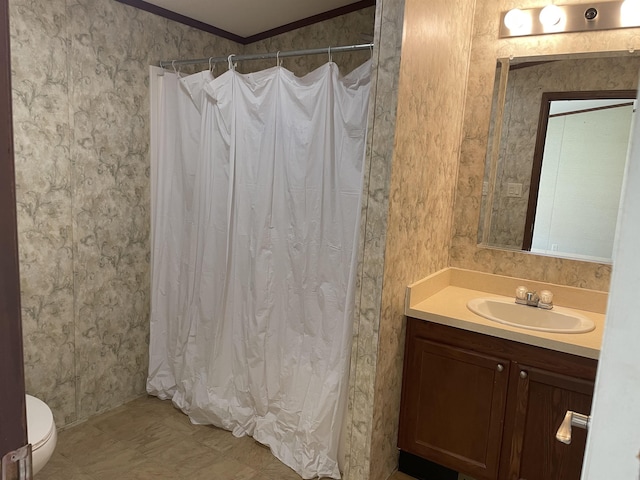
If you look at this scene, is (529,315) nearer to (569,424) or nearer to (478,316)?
(478,316)

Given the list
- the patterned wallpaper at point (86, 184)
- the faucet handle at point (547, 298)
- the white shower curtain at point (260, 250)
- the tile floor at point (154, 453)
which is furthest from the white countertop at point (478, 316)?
the patterned wallpaper at point (86, 184)

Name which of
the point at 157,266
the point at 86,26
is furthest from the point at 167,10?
the point at 157,266

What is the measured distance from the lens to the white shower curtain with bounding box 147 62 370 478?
2.18 metres

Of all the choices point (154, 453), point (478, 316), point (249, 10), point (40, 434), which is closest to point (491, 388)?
point (478, 316)

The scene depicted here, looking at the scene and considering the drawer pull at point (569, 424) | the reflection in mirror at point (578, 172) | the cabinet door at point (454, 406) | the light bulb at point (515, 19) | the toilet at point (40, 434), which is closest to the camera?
the drawer pull at point (569, 424)

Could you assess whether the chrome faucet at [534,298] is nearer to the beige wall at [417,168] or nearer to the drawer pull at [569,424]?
the beige wall at [417,168]

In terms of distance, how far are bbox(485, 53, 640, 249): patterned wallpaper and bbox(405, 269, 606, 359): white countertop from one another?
10.0 inches

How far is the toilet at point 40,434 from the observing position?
5.50ft

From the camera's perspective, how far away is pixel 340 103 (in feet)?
6.95

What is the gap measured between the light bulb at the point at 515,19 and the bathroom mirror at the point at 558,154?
0.53 ft

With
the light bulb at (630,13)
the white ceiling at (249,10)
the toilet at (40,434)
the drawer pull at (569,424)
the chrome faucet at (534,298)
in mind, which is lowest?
the toilet at (40,434)

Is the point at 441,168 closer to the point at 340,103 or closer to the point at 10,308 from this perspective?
the point at 340,103

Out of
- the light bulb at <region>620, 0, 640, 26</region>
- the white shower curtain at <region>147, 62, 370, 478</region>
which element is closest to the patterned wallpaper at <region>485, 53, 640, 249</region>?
the light bulb at <region>620, 0, 640, 26</region>

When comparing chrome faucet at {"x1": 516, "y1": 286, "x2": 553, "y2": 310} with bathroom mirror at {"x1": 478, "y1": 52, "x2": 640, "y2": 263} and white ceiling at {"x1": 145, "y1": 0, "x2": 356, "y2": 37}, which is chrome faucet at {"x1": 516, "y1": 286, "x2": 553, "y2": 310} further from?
white ceiling at {"x1": 145, "y1": 0, "x2": 356, "y2": 37}
